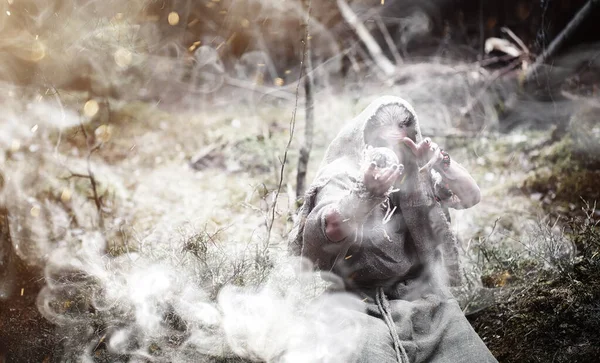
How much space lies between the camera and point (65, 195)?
5156 millimetres

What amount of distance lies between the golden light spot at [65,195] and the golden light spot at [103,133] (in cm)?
62

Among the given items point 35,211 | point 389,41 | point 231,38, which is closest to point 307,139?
point 231,38

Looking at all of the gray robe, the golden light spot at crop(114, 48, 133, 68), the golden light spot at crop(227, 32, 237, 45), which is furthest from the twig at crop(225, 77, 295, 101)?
the gray robe

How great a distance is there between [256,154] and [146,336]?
114 inches

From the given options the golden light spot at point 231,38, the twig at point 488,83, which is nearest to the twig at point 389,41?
the twig at point 488,83

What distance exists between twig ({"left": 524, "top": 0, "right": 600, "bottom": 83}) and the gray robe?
411cm

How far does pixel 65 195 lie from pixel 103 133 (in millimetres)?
785

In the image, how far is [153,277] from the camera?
141 inches

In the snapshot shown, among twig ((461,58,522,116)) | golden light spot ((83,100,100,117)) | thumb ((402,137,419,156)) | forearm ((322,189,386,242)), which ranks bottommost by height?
twig ((461,58,522,116))

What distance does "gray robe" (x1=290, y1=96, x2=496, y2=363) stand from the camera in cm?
269

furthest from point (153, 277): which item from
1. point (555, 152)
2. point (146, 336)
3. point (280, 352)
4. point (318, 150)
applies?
point (555, 152)

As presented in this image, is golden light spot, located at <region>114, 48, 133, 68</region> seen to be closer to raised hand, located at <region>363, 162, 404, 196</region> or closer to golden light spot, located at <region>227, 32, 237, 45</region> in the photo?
golden light spot, located at <region>227, 32, 237, 45</region>

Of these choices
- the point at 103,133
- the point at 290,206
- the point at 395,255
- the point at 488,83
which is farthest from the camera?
the point at 488,83

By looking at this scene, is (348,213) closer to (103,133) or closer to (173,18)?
(103,133)
